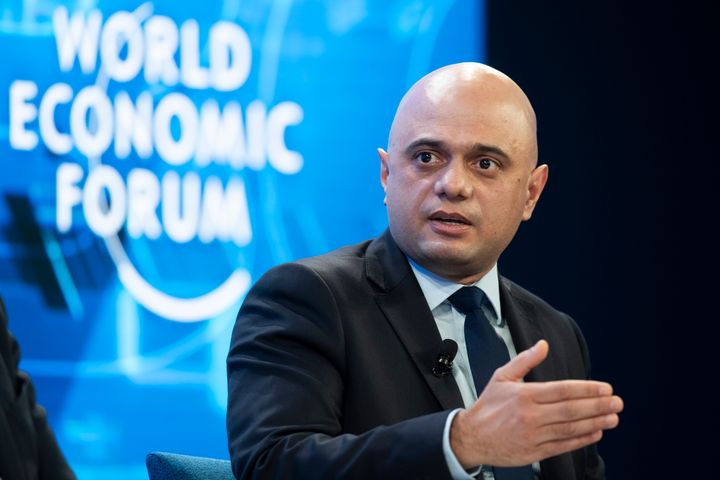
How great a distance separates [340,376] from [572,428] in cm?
58

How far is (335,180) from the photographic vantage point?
4.29m

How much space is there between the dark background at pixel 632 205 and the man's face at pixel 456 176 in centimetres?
211

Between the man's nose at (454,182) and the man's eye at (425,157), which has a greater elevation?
the man's eye at (425,157)

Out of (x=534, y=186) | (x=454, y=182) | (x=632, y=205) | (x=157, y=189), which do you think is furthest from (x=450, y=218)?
(x=632, y=205)

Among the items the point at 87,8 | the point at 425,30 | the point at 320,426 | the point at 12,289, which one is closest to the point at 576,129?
the point at 425,30

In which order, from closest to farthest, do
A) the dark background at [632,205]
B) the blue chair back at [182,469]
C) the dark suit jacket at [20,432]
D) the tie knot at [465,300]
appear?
the dark suit jacket at [20,432], the blue chair back at [182,469], the tie knot at [465,300], the dark background at [632,205]

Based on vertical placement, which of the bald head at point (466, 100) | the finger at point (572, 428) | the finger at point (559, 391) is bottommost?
the finger at point (572, 428)

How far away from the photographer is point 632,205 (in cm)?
471

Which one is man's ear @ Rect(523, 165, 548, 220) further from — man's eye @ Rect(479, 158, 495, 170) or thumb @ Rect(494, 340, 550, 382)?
thumb @ Rect(494, 340, 550, 382)

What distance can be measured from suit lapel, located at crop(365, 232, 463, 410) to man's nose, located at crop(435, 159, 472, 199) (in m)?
0.20

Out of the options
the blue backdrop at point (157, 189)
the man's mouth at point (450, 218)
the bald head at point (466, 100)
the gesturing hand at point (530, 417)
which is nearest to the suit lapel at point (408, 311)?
the man's mouth at point (450, 218)

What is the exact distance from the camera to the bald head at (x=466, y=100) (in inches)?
95.7

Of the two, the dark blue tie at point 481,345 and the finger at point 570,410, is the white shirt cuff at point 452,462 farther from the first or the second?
the dark blue tie at point 481,345

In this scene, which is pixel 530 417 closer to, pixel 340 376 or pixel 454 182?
pixel 340 376
